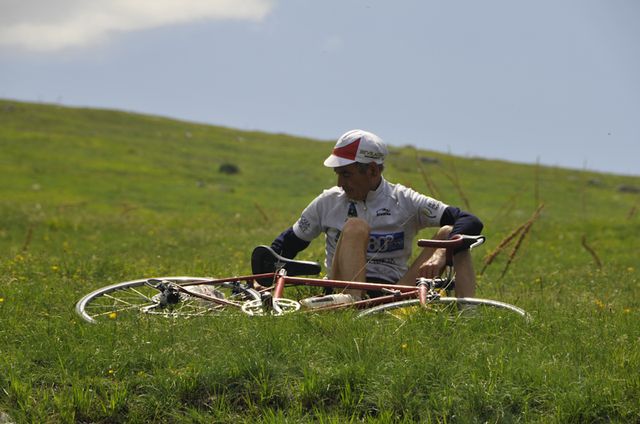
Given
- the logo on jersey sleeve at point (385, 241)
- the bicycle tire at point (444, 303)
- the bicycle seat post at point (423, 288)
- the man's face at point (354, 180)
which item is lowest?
the bicycle tire at point (444, 303)

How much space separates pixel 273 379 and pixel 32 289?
151 inches

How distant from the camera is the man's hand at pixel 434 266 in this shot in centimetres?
789

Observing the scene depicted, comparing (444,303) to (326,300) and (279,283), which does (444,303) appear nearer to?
(326,300)

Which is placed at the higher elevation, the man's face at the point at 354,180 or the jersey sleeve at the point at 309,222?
the man's face at the point at 354,180

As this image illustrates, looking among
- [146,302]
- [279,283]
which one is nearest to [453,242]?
[279,283]

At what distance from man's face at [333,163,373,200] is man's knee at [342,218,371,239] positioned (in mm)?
440

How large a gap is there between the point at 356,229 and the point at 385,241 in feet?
1.82

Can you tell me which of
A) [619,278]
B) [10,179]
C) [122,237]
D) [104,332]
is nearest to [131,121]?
[10,179]

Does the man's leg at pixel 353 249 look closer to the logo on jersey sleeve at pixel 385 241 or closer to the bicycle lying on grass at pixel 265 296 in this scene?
the bicycle lying on grass at pixel 265 296

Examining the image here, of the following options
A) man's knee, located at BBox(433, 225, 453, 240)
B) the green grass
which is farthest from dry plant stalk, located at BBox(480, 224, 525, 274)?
man's knee, located at BBox(433, 225, 453, 240)

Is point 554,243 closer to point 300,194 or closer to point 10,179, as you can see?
point 300,194

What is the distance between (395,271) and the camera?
8.30 metres

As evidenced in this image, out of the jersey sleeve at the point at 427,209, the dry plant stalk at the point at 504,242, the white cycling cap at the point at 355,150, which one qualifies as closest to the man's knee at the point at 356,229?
the white cycling cap at the point at 355,150

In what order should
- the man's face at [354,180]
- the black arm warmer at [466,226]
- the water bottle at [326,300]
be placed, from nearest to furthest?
the water bottle at [326,300], the black arm warmer at [466,226], the man's face at [354,180]
